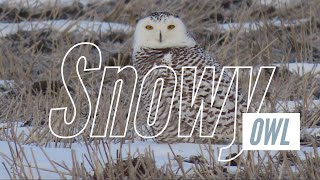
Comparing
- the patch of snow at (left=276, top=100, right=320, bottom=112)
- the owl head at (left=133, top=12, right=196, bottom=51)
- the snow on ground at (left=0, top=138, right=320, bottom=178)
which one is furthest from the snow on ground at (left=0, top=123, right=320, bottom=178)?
the patch of snow at (left=276, top=100, right=320, bottom=112)

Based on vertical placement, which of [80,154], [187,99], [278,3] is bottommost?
[80,154]

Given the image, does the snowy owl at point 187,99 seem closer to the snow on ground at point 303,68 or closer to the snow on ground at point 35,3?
the snow on ground at point 303,68

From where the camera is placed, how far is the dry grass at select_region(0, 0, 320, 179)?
4.01 meters

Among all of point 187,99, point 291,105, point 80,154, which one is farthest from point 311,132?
point 80,154

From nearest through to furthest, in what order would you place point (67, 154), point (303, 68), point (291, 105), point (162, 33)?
1. point (67, 154)
2. point (162, 33)
3. point (291, 105)
4. point (303, 68)

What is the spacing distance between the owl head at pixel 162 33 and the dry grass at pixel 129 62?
406mm

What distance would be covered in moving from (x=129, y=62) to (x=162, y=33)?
250 centimetres

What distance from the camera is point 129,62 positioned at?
26.9ft

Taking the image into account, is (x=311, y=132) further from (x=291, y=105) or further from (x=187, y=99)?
(x=291, y=105)

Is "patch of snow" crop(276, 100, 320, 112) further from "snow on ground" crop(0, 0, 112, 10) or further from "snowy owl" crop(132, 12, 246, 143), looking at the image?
"snow on ground" crop(0, 0, 112, 10)

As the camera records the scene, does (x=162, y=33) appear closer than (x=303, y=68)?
Yes

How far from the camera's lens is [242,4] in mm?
10383

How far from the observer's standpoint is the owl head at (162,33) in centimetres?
566

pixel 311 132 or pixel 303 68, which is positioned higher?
pixel 303 68
